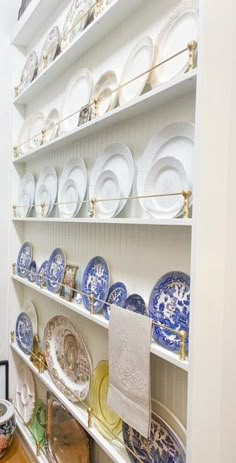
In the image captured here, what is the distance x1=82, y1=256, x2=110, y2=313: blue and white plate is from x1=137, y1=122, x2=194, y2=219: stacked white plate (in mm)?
348

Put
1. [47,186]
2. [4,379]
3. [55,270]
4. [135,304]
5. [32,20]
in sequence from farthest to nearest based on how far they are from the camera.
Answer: [4,379] < [32,20] < [47,186] < [55,270] < [135,304]

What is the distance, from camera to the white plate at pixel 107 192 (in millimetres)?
1172

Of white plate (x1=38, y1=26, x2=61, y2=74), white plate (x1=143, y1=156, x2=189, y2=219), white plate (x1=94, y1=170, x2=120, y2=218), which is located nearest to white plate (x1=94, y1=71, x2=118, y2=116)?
white plate (x1=94, y1=170, x2=120, y2=218)

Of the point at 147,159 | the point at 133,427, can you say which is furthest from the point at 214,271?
the point at 133,427

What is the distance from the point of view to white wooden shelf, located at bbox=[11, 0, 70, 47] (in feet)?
5.57

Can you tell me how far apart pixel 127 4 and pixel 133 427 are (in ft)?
3.99

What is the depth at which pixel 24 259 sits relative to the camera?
1998 mm

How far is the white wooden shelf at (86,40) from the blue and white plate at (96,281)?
0.79m

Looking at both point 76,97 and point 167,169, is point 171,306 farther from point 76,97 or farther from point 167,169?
point 76,97

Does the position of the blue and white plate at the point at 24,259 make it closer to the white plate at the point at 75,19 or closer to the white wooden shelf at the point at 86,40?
the white wooden shelf at the point at 86,40

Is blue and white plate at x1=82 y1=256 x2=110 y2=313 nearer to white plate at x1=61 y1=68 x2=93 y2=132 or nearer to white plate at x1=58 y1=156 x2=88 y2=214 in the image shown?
white plate at x1=58 y1=156 x2=88 y2=214

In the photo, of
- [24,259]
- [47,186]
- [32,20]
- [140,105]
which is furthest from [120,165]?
[32,20]

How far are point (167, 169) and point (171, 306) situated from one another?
35 centimetres

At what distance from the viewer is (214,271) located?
83cm
